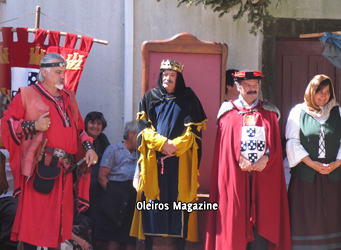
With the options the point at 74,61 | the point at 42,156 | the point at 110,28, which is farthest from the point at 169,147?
the point at 110,28

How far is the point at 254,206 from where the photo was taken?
4.29 m

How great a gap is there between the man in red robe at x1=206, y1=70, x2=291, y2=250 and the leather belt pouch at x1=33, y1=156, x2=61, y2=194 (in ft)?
4.84

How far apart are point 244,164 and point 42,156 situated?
5.88 feet

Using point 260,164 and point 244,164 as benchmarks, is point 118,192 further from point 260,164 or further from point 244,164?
point 260,164

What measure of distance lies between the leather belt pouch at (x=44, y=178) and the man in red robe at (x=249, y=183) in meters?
1.47

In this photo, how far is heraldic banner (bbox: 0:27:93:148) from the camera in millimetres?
5113

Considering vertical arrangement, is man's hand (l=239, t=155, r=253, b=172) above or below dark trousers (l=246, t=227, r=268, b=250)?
above

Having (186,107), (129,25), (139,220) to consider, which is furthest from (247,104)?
(129,25)

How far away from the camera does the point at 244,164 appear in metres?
4.29

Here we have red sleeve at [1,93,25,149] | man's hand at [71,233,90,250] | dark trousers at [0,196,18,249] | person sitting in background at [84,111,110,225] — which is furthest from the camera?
person sitting in background at [84,111,110,225]

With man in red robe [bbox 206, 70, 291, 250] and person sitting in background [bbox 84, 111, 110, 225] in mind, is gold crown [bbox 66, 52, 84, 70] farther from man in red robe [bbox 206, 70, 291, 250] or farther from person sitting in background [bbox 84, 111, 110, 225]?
man in red robe [bbox 206, 70, 291, 250]

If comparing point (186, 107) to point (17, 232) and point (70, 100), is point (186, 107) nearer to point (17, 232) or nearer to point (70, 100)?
point (70, 100)

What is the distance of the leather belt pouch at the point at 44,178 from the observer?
4023mm

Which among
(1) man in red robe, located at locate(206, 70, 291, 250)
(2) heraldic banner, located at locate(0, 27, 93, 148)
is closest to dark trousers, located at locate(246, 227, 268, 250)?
(1) man in red robe, located at locate(206, 70, 291, 250)
